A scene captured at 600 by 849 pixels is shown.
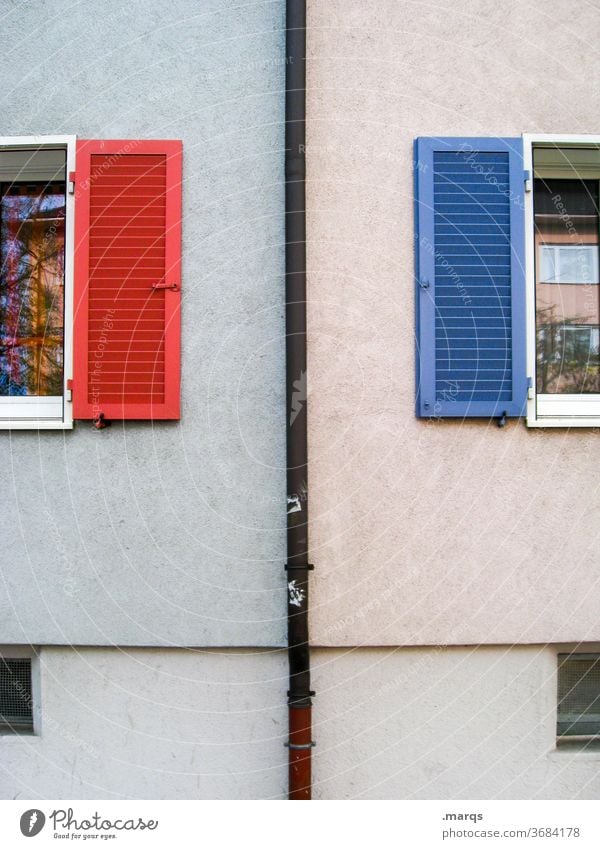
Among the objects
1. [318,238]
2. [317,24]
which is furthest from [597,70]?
[318,238]

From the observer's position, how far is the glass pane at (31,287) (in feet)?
11.1

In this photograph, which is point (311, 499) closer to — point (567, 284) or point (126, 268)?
point (126, 268)

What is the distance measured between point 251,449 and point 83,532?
2.87 ft

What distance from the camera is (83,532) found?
3.20 metres

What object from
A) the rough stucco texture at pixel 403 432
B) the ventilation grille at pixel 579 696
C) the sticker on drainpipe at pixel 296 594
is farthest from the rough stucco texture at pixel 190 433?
the ventilation grille at pixel 579 696

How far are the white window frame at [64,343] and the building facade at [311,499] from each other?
0.22ft

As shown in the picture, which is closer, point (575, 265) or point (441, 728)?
point (441, 728)

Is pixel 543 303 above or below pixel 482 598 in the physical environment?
above

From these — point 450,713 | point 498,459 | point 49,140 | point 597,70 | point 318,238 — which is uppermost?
point 597,70

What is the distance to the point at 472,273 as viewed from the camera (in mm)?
3230

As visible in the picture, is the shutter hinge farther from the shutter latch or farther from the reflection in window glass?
the shutter latch

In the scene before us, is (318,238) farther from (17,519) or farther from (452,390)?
(17,519)

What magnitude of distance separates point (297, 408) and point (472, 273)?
1050 millimetres

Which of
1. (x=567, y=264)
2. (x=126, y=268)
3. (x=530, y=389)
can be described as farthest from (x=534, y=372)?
(x=126, y=268)
